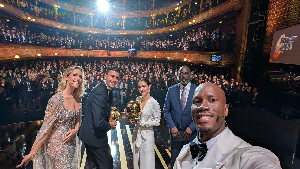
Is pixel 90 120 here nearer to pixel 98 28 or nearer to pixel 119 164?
pixel 119 164

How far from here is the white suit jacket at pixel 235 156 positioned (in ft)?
2.82

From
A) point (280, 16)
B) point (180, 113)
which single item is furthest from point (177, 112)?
point (280, 16)

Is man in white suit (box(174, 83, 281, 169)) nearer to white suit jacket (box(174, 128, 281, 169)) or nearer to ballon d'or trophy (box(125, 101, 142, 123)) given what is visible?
white suit jacket (box(174, 128, 281, 169))

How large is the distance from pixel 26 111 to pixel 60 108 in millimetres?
7139

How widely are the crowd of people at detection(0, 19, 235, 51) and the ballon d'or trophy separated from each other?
10971 mm

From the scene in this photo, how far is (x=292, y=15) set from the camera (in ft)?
27.9

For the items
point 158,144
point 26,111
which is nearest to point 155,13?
point 26,111

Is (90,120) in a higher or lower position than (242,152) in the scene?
lower

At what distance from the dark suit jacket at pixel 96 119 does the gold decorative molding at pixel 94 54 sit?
11087 millimetres

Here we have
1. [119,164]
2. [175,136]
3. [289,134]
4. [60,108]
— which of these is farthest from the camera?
[289,134]

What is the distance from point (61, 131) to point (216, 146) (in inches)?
104

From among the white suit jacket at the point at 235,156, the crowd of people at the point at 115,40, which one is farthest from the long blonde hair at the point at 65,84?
the crowd of people at the point at 115,40

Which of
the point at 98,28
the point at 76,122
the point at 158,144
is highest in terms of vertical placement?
the point at 98,28

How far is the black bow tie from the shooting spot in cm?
108
